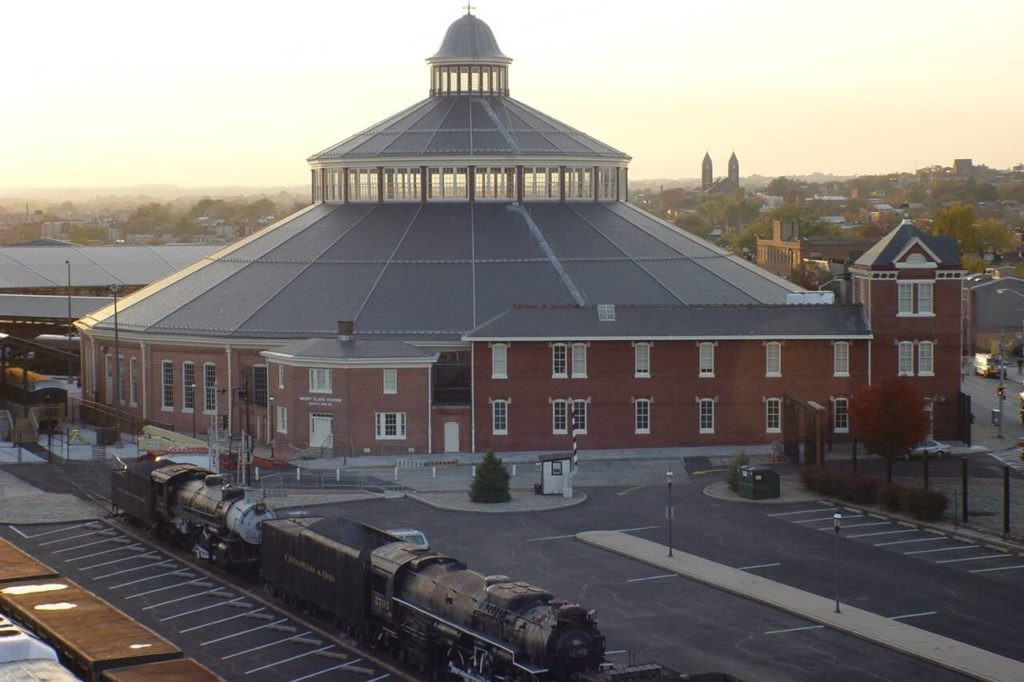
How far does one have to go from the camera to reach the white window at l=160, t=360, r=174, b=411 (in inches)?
3681

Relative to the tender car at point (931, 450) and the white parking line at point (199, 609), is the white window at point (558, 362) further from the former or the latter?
the white parking line at point (199, 609)

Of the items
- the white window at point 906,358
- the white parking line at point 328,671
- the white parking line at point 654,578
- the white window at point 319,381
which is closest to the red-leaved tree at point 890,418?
the white window at point 906,358

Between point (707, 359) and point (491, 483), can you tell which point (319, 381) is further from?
point (707, 359)

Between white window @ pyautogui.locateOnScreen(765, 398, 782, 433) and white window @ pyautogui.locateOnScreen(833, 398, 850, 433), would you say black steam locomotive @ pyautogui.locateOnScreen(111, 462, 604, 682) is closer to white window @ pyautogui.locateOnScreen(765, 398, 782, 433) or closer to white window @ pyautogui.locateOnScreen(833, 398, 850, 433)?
white window @ pyautogui.locateOnScreen(765, 398, 782, 433)

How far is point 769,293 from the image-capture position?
97750 millimetres

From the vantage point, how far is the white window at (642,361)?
8488cm

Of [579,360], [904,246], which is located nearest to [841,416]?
[904,246]

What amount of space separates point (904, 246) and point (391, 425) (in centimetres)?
2783

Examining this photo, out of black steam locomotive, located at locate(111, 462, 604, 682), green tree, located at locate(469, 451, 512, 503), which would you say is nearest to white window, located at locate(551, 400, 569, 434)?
green tree, located at locate(469, 451, 512, 503)

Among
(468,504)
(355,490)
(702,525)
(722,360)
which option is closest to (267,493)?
(355,490)

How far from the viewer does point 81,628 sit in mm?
42781

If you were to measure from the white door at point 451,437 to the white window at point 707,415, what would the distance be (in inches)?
495

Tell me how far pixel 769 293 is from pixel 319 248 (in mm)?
27057

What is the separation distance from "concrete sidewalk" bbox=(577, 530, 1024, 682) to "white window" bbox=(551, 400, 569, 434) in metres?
21.2
